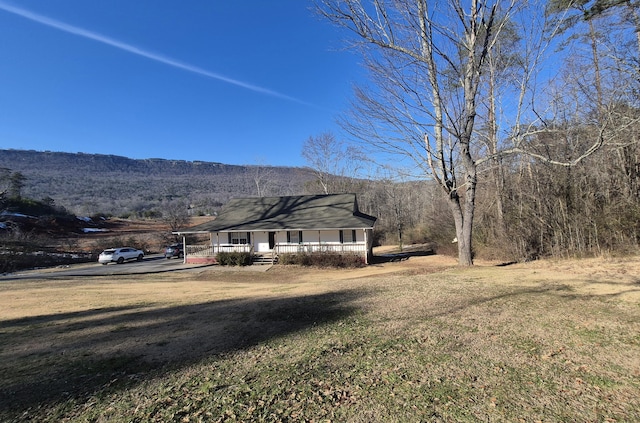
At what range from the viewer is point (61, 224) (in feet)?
182

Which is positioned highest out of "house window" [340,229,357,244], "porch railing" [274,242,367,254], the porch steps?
"house window" [340,229,357,244]

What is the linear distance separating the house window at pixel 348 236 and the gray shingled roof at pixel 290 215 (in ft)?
3.19

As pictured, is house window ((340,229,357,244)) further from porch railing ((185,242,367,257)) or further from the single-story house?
porch railing ((185,242,367,257))

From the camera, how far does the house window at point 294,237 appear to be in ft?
85.0

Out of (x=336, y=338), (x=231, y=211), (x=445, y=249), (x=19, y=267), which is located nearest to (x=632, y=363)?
(x=336, y=338)

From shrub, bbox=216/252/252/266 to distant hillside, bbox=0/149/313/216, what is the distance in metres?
35.1

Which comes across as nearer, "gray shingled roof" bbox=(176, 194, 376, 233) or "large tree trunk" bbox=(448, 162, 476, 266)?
"large tree trunk" bbox=(448, 162, 476, 266)

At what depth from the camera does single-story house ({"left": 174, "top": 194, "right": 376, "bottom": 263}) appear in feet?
81.0

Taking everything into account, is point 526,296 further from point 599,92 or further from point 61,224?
point 61,224

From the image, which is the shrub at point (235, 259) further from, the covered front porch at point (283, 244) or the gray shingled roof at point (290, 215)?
the gray shingled roof at point (290, 215)

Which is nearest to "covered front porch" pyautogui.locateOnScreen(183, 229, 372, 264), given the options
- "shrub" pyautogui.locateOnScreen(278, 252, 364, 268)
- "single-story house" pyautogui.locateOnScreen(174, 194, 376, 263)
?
"single-story house" pyautogui.locateOnScreen(174, 194, 376, 263)

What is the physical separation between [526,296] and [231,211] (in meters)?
25.4

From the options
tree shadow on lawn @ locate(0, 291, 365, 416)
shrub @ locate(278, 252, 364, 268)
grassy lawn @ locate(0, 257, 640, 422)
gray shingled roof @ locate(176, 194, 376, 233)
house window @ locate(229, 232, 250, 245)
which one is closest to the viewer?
grassy lawn @ locate(0, 257, 640, 422)

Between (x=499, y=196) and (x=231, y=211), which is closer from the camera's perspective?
(x=499, y=196)
